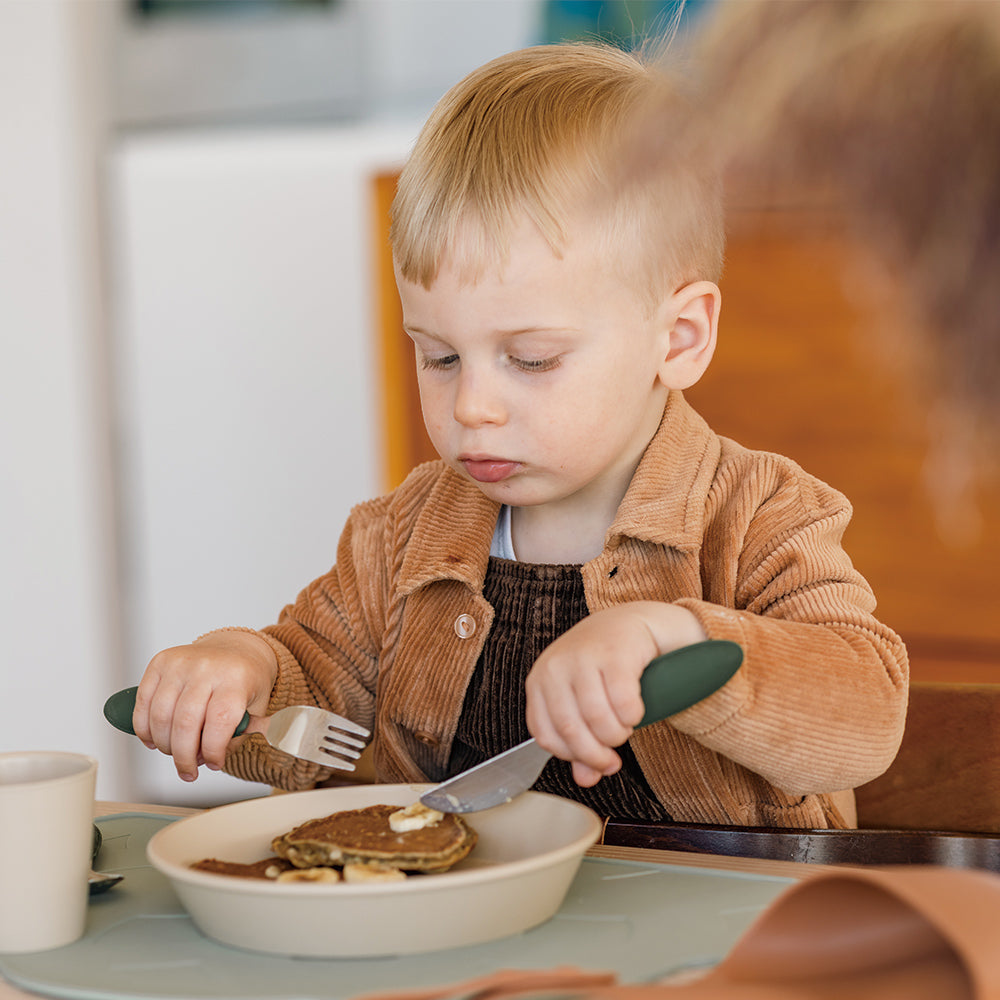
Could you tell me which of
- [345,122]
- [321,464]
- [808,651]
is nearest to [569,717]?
[808,651]

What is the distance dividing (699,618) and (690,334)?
0.34 meters

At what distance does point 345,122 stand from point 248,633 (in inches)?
81.8

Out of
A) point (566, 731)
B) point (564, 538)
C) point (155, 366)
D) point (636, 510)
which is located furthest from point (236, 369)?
point (566, 731)

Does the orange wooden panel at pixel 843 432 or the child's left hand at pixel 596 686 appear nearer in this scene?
the child's left hand at pixel 596 686

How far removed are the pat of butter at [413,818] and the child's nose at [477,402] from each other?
30cm

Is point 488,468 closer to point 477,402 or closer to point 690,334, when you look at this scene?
point 477,402

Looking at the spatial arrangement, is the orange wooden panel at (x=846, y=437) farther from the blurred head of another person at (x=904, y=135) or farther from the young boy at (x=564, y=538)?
the blurred head of another person at (x=904, y=135)

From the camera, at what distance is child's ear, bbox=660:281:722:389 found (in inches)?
40.5

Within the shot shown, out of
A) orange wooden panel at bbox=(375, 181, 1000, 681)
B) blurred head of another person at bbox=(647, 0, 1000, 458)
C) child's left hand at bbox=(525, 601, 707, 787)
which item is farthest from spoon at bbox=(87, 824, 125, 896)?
orange wooden panel at bbox=(375, 181, 1000, 681)

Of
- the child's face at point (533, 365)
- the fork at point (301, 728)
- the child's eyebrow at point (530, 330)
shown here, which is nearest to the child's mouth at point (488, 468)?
the child's face at point (533, 365)

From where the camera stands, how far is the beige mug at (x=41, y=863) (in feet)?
2.08

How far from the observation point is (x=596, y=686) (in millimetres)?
715

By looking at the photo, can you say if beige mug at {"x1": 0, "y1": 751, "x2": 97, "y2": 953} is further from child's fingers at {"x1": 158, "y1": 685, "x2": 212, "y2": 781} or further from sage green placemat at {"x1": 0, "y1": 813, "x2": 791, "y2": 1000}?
child's fingers at {"x1": 158, "y1": 685, "x2": 212, "y2": 781}

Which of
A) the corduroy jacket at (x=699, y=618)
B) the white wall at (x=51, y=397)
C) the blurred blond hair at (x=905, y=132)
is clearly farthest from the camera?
the white wall at (x=51, y=397)
